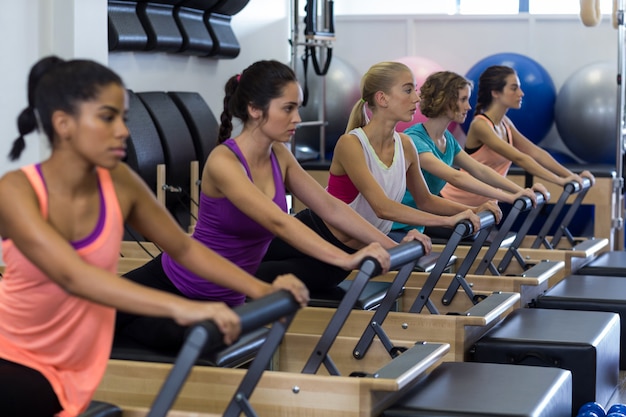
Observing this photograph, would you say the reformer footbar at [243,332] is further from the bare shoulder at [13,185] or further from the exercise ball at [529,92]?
the exercise ball at [529,92]

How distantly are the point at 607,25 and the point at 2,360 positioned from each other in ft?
21.4

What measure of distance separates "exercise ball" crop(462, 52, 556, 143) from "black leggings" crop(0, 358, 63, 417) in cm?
565

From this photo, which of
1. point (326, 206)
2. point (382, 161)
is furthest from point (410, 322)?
point (382, 161)

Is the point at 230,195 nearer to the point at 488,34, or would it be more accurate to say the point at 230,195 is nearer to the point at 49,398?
the point at 49,398

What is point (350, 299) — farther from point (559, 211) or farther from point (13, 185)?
point (559, 211)

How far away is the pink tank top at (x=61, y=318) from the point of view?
1.89 m

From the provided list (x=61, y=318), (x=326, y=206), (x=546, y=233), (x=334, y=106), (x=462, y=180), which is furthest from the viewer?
(x=334, y=106)

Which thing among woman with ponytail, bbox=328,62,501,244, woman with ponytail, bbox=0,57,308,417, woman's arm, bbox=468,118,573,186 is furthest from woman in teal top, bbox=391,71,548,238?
woman with ponytail, bbox=0,57,308,417

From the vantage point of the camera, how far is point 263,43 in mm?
6938

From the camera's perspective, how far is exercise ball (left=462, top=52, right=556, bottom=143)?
7.36 meters

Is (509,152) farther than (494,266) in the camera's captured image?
Yes

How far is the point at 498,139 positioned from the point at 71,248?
3.85 meters

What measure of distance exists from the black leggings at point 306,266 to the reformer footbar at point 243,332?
128 cm

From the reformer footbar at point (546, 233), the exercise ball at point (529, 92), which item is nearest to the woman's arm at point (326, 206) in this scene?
the reformer footbar at point (546, 233)
